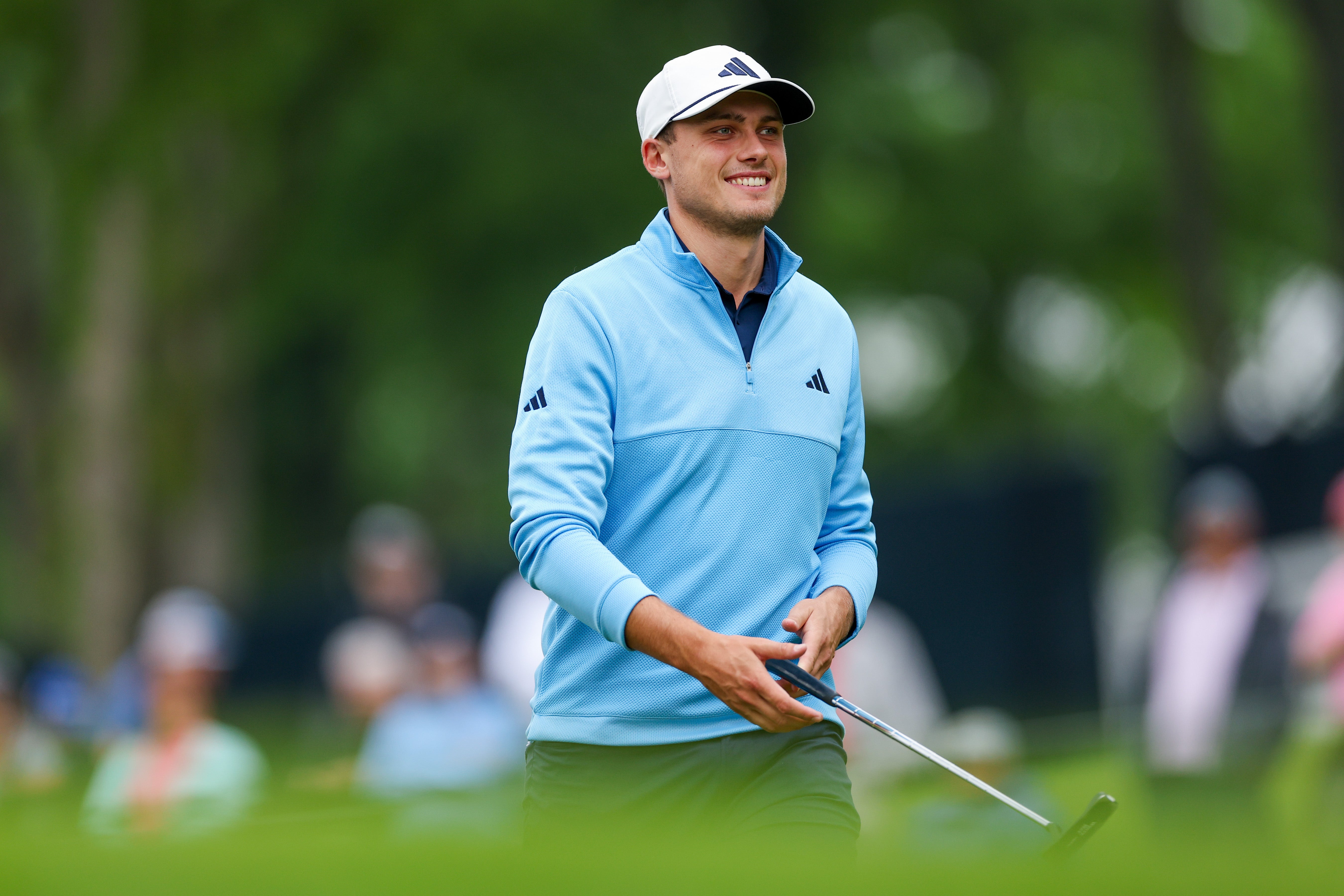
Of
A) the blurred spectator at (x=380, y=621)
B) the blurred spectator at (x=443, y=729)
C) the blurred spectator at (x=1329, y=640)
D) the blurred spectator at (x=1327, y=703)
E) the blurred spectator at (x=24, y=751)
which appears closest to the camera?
the blurred spectator at (x=1327, y=703)

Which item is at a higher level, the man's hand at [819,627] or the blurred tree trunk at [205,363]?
the blurred tree trunk at [205,363]

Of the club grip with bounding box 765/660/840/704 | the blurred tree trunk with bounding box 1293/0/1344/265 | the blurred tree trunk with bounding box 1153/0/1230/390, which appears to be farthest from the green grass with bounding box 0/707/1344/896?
the blurred tree trunk with bounding box 1153/0/1230/390

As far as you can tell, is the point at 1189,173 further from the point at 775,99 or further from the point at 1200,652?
the point at 775,99

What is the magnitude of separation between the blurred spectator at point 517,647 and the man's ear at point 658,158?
7187 millimetres

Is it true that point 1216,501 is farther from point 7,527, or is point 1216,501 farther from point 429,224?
point 7,527

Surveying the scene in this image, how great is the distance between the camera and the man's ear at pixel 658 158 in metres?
3.92

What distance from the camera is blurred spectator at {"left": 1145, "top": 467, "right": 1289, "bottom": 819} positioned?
8.66 metres

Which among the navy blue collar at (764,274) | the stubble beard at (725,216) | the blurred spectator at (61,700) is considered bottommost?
the navy blue collar at (764,274)

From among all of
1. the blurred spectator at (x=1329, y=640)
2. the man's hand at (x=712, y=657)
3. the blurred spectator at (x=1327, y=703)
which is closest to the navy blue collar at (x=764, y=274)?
the man's hand at (x=712, y=657)

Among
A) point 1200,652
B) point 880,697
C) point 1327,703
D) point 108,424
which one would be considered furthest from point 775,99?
point 108,424

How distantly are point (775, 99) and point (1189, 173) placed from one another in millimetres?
14705

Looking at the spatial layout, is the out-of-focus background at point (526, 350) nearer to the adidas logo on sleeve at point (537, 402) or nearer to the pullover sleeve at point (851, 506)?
the pullover sleeve at point (851, 506)

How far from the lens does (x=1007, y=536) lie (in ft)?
46.2

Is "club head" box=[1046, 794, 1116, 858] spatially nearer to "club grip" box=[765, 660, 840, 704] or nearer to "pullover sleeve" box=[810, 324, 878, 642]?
"club grip" box=[765, 660, 840, 704]
